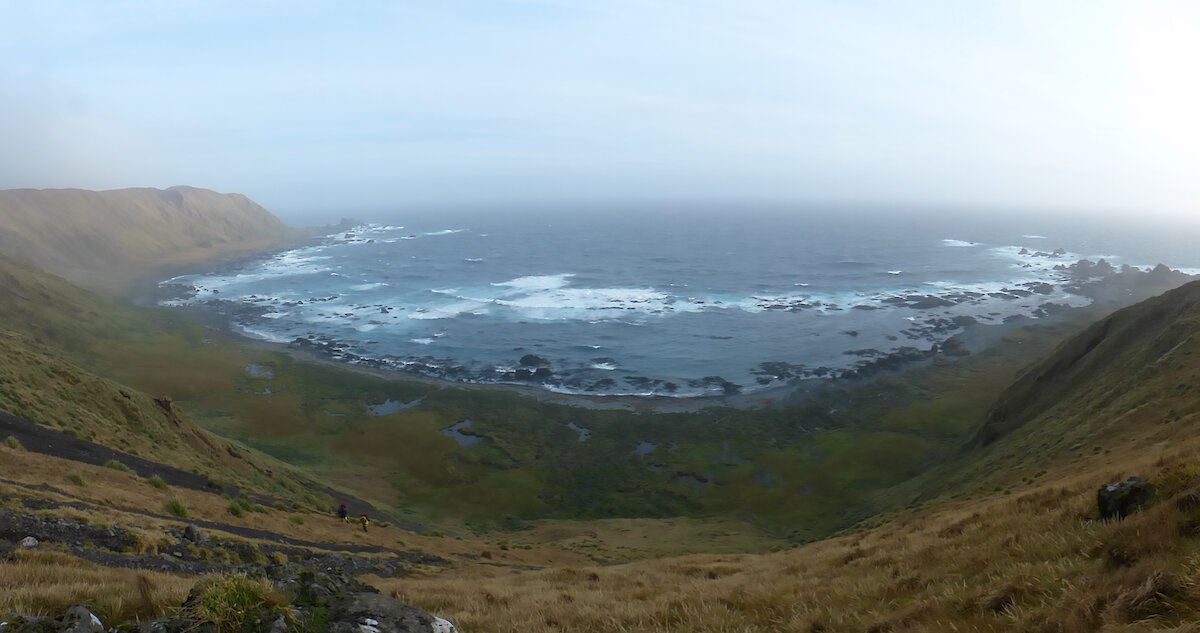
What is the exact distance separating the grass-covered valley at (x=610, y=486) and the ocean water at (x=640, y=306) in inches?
316

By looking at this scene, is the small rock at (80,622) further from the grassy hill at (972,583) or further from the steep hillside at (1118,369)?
the steep hillside at (1118,369)

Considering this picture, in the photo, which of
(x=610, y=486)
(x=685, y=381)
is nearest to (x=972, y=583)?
(x=610, y=486)

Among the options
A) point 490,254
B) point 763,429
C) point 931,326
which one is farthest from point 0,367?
point 490,254

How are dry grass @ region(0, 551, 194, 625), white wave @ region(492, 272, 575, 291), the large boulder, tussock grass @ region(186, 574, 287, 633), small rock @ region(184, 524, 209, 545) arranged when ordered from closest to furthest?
tussock grass @ region(186, 574, 287, 633), dry grass @ region(0, 551, 194, 625), the large boulder, small rock @ region(184, 524, 209, 545), white wave @ region(492, 272, 575, 291)

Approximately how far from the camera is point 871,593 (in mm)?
8922

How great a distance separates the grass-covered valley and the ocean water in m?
8.02

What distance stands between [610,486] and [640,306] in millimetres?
58383

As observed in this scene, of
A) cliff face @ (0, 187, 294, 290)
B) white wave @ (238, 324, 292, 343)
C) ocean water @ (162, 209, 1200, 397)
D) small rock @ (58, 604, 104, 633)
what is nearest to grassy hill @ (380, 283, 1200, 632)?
small rock @ (58, 604, 104, 633)

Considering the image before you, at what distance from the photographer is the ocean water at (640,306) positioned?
238 ft

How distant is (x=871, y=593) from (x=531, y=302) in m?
99.9

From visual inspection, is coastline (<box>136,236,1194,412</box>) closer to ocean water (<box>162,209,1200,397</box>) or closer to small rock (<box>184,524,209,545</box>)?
ocean water (<box>162,209,1200,397</box>)

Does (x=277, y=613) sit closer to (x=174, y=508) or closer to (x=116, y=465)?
(x=174, y=508)

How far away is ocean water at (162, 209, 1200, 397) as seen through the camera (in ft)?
238

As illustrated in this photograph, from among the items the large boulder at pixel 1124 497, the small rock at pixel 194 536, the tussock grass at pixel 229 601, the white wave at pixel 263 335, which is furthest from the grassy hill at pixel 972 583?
the white wave at pixel 263 335
